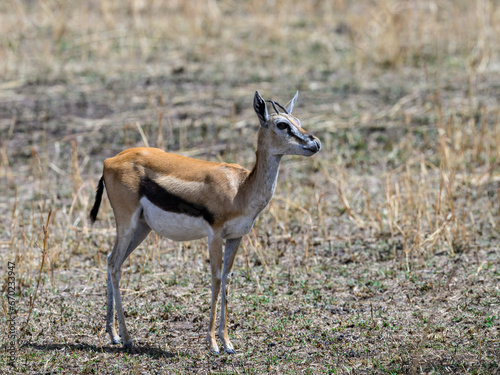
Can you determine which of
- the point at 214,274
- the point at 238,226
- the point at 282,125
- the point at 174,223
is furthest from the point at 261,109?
the point at 214,274

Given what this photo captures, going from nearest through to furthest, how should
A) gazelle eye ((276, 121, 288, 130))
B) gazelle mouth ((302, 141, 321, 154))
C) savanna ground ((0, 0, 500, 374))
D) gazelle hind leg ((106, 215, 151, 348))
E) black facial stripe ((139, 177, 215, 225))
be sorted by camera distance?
gazelle mouth ((302, 141, 321, 154)), gazelle eye ((276, 121, 288, 130)), black facial stripe ((139, 177, 215, 225)), gazelle hind leg ((106, 215, 151, 348)), savanna ground ((0, 0, 500, 374))

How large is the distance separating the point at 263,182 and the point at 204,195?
455 mm

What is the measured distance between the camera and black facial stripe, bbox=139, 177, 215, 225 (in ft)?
18.1

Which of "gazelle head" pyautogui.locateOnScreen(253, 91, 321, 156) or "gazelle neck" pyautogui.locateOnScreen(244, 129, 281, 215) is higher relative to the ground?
"gazelle head" pyautogui.locateOnScreen(253, 91, 321, 156)

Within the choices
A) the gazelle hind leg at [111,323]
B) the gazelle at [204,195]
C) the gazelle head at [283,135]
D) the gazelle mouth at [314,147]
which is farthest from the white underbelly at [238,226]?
the gazelle hind leg at [111,323]

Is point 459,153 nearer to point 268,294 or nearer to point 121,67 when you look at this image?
point 268,294

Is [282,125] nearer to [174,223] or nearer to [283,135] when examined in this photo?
[283,135]

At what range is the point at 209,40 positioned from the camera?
14.7 metres

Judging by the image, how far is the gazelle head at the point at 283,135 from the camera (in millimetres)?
5336

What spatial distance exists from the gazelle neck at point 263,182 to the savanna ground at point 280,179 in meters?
1.17

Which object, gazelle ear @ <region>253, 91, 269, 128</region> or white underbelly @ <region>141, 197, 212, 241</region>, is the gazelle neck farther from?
white underbelly @ <region>141, 197, 212, 241</region>

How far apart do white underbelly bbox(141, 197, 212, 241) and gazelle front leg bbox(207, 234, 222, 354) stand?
91mm

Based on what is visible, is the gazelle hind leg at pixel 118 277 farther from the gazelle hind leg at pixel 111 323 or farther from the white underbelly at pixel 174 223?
the white underbelly at pixel 174 223

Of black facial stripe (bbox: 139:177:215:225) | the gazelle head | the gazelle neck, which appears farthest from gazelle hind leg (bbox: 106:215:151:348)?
the gazelle head
